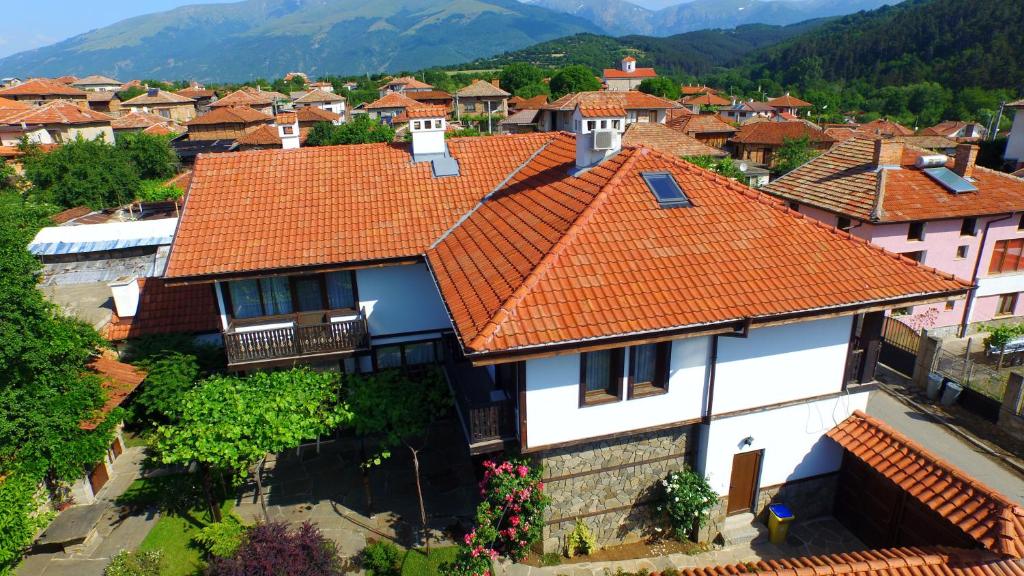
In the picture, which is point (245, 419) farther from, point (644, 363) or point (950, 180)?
point (950, 180)

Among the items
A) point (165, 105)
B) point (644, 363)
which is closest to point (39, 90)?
point (165, 105)

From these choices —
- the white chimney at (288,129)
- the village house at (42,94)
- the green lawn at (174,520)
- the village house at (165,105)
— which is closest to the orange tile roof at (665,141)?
the white chimney at (288,129)

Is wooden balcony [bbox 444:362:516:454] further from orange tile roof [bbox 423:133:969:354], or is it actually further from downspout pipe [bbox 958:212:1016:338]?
downspout pipe [bbox 958:212:1016:338]

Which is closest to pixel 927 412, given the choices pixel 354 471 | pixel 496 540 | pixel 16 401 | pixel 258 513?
pixel 496 540

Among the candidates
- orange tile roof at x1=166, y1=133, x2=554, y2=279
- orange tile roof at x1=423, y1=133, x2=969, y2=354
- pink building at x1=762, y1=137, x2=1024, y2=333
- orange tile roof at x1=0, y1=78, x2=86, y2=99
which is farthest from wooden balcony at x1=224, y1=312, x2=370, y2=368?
orange tile roof at x1=0, y1=78, x2=86, y2=99

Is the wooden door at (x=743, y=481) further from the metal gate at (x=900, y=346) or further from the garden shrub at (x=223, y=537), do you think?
the garden shrub at (x=223, y=537)

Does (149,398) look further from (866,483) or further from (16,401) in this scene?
(866,483)
